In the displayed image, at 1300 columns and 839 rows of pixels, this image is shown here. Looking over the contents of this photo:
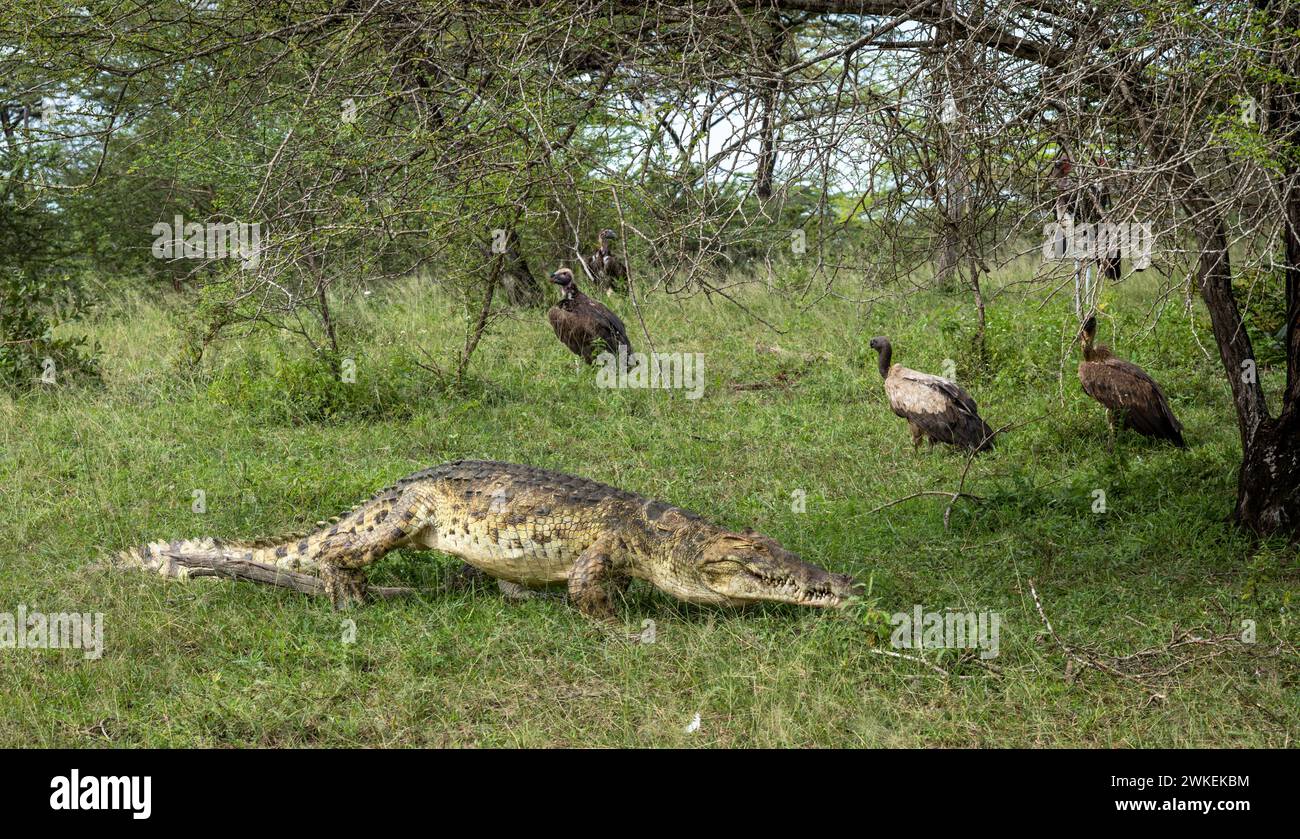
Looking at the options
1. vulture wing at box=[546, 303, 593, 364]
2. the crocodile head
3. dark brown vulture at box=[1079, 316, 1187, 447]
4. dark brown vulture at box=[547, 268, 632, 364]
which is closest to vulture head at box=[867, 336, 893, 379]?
dark brown vulture at box=[1079, 316, 1187, 447]

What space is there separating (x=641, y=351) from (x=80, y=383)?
18.5ft

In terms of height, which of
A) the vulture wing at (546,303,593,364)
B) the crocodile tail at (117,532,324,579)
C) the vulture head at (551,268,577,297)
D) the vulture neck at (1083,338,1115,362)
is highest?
the vulture head at (551,268,577,297)

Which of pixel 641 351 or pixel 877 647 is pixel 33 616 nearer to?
pixel 877 647

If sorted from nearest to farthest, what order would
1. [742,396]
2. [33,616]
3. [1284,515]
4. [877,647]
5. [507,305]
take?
[877,647] < [33,616] < [1284,515] < [742,396] < [507,305]

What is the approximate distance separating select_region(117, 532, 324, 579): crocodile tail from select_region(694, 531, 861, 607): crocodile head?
220 centimetres

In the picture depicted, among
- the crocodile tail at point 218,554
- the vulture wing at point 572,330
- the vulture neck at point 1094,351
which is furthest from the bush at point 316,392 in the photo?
the vulture neck at point 1094,351

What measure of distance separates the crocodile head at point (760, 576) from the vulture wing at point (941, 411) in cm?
347

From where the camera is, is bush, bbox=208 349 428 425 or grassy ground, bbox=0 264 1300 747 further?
bush, bbox=208 349 428 425

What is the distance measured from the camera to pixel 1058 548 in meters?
6.99

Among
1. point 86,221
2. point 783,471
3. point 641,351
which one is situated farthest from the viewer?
point 86,221

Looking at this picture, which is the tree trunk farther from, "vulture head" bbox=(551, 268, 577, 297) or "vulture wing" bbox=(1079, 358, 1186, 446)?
"vulture head" bbox=(551, 268, 577, 297)

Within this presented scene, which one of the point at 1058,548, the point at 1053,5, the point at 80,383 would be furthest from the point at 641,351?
the point at 1053,5

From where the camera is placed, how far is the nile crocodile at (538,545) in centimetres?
586

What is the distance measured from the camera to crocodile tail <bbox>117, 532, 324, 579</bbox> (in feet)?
21.3
